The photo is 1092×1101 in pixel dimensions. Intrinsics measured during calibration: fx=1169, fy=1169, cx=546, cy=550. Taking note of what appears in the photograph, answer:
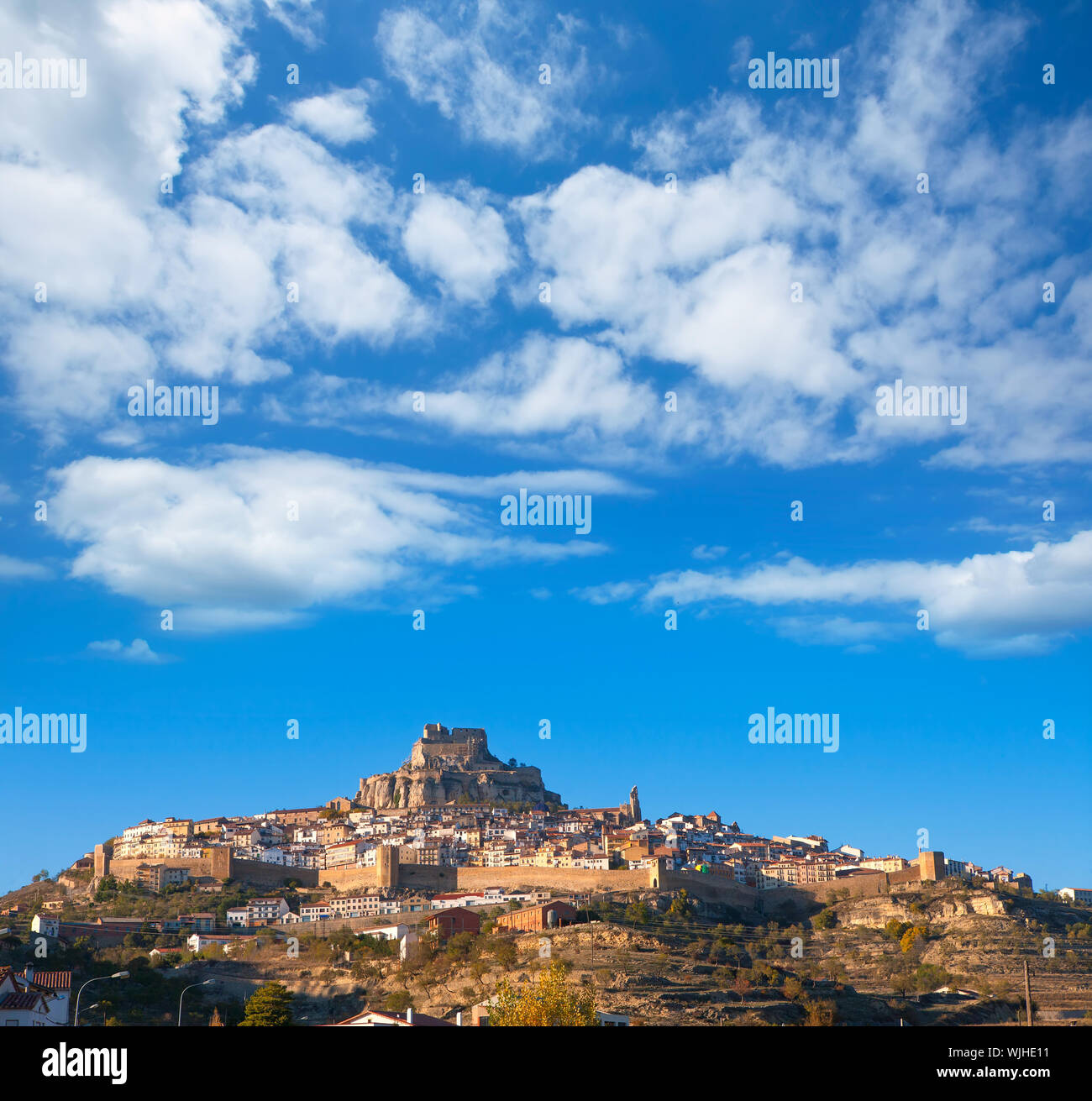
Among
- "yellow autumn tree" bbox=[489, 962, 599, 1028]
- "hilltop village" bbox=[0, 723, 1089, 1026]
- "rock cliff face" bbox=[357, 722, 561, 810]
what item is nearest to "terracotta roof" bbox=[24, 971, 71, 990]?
"hilltop village" bbox=[0, 723, 1089, 1026]

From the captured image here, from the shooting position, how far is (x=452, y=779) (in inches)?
4225

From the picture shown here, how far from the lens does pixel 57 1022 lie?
31.2 metres

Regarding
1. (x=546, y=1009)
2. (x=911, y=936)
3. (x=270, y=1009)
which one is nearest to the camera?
(x=546, y=1009)

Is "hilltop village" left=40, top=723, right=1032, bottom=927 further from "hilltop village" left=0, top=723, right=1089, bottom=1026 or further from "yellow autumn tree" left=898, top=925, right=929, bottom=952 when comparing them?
"yellow autumn tree" left=898, top=925, right=929, bottom=952

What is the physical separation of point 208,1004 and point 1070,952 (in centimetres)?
4108

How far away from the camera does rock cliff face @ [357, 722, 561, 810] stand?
105375 mm

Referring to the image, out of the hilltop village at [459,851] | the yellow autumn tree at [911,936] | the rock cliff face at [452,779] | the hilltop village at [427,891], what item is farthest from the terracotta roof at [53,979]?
the rock cliff face at [452,779]

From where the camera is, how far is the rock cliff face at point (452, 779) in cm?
10538

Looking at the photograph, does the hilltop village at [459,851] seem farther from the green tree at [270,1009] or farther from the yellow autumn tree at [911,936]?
the green tree at [270,1009]

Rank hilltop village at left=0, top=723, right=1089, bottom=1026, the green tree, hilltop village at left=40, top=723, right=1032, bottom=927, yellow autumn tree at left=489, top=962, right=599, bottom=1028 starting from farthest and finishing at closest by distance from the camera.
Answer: hilltop village at left=40, top=723, right=1032, bottom=927 < hilltop village at left=0, top=723, right=1089, bottom=1026 < the green tree < yellow autumn tree at left=489, top=962, right=599, bottom=1028

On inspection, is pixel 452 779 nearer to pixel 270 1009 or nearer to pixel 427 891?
pixel 427 891

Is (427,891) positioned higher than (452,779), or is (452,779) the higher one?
(452,779)

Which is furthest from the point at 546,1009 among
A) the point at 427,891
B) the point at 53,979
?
the point at 427,891
